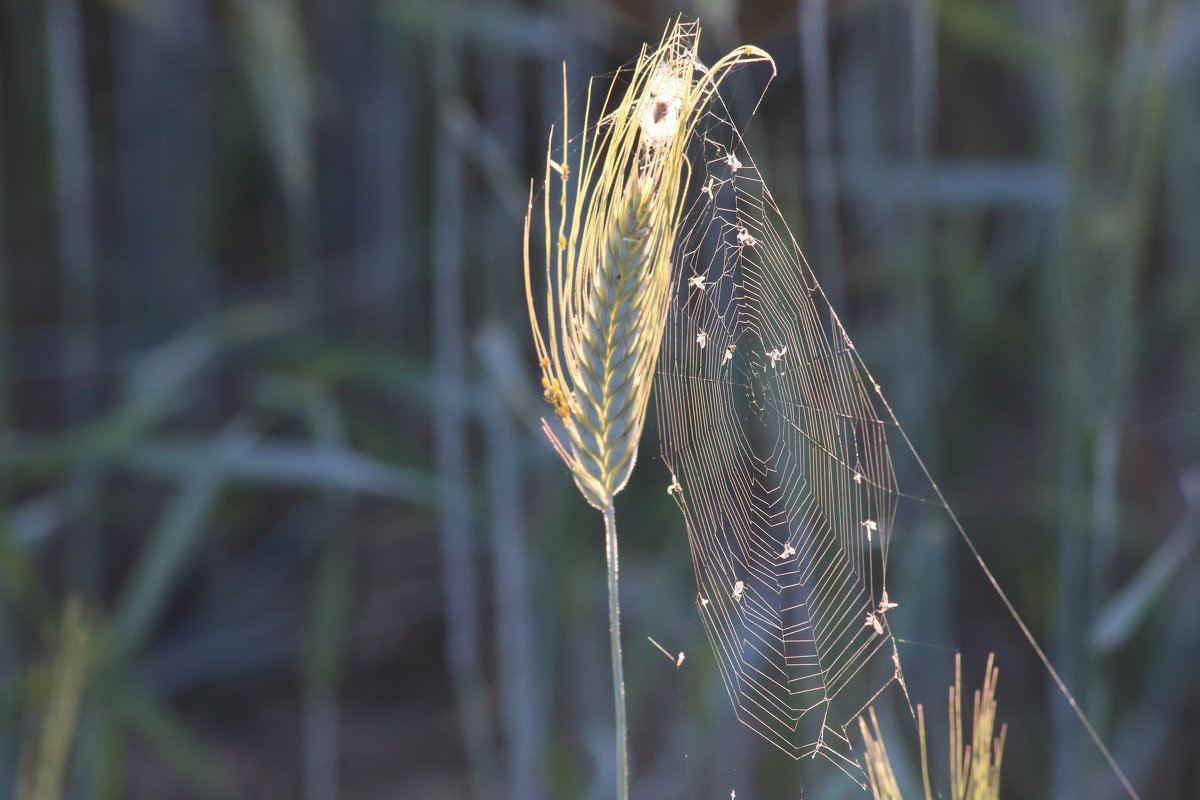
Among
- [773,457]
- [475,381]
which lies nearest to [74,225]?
[475,381]

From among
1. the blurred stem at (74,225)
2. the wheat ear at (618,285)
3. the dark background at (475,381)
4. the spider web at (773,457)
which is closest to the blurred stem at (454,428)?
the dark background at (475,381)

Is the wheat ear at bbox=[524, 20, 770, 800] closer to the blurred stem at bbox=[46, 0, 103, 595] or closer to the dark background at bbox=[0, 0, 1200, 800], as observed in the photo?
the dark background at bbox=[0, 0, 1200, 800]

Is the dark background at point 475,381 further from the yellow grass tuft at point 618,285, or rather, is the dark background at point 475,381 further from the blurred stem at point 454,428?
the yellow grass tuft at point 618,285

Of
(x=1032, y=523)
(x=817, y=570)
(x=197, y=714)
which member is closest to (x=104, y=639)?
(x=197, y=714)

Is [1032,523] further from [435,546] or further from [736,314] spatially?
[435,546]

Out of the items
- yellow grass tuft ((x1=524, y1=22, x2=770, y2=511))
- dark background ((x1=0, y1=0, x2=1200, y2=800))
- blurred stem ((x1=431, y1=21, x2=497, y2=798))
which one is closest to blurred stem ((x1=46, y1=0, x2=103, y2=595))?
dark background ((x1=0, y1=0, x2=1200, y2=800))

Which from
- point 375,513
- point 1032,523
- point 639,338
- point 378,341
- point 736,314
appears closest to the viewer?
point 639,338
